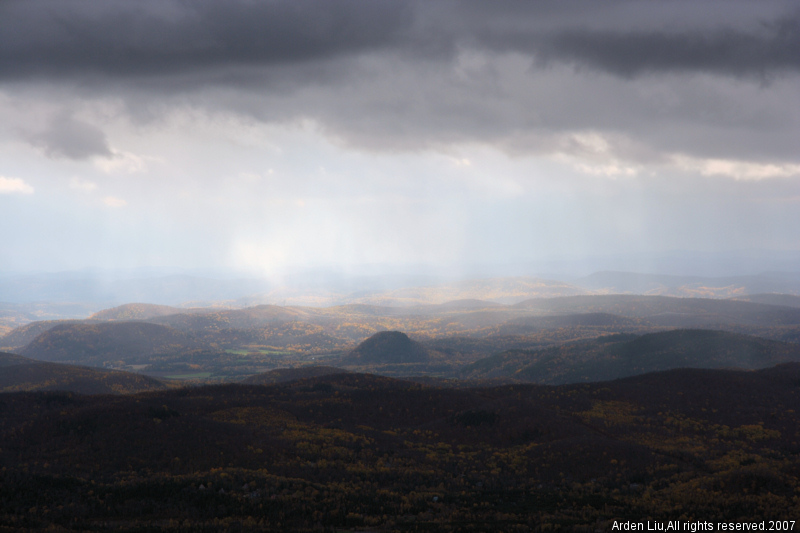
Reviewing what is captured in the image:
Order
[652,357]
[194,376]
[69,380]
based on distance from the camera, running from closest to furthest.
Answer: [69,380] < [652,357] < [194,376]

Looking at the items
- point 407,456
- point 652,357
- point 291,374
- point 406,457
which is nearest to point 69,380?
point 291,374

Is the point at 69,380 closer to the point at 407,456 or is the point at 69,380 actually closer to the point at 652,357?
the point at 407,456

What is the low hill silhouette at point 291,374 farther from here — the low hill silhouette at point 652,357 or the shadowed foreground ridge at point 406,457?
the low hill silhouette at point 652,357

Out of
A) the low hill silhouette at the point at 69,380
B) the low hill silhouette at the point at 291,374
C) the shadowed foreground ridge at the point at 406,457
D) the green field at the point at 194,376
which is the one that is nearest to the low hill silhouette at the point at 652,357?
the shadowed foreground ridge at the point at 406,457

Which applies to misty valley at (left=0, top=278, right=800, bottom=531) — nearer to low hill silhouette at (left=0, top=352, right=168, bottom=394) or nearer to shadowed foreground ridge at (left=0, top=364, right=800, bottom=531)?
shadowed foreground ridge at (left=0, top=364, right=800, bottom=531)

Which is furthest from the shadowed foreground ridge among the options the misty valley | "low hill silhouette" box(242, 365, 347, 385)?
"low hill silhouette" box(242, 365, 347, 385)

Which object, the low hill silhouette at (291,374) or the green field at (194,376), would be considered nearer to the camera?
the low hill silhouette at (291,374)
